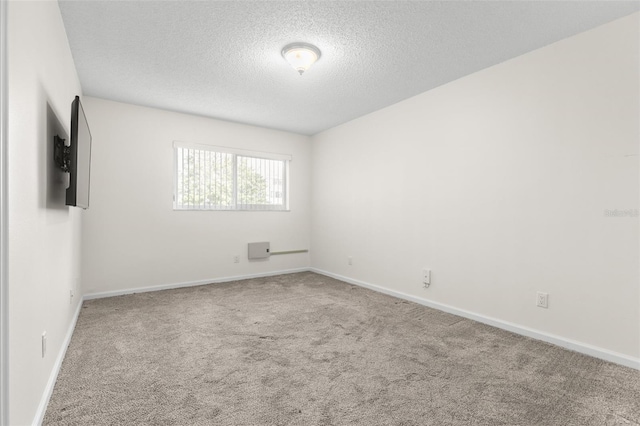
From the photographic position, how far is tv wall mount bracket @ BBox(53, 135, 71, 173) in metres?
2.00

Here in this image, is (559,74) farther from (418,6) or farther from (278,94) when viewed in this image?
(278,94)

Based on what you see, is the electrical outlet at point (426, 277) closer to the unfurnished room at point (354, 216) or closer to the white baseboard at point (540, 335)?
the unfurnished room at point (354, 216)

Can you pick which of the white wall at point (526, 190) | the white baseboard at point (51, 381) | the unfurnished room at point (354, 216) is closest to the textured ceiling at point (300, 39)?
the unfurnished room at point (354, 216)

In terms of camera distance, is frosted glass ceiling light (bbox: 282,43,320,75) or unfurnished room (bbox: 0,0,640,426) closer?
unfurnished room (bbox: 0,0,640,426)

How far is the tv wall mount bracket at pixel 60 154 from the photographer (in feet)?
6.57

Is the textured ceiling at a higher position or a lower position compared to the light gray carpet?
higher

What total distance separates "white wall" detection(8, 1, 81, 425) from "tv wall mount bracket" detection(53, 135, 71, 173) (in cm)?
5

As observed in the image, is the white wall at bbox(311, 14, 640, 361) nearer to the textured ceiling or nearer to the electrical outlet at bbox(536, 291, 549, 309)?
the electrical outlet at bbox(536, 291, 549, 309)

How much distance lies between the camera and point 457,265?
3389 mm

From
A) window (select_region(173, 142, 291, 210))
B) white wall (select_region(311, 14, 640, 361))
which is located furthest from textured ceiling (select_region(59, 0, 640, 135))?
window (select_region(173, 142, 291, 210))

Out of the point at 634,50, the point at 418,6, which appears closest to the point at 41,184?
the point at 418,6

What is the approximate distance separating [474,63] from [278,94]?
7.00 feet

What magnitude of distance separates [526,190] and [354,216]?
240cm

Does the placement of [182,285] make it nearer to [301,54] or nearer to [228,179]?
[228,179]
